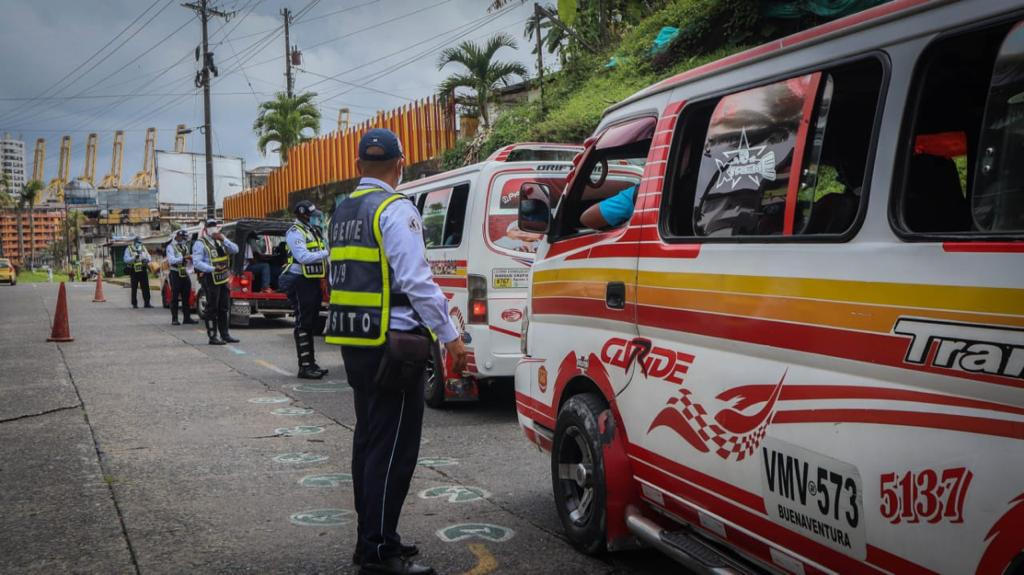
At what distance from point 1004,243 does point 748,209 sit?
1.16 meters

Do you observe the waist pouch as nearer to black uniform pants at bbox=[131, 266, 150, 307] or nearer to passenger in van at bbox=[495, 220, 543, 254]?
passenger in van at bbox=[495, 220, 543, 254]

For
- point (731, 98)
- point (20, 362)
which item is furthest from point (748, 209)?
point (20, 362)

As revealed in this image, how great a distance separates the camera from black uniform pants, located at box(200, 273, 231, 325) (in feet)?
46.9

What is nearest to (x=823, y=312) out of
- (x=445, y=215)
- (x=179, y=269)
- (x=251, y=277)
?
(x=445, y=215)

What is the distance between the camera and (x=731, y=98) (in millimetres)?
3430

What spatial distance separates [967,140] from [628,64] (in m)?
16.6

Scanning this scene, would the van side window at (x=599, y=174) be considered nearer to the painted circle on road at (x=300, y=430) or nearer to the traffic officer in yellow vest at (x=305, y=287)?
the painted circle on road at (x=300, y=430)

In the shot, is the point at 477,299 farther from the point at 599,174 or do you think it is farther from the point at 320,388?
the point at 320,388

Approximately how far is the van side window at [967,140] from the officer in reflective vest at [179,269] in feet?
57.8

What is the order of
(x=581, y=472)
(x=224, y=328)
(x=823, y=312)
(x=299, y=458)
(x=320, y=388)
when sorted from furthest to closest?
(x=224, y=328)
(x=320, y=388)
(x=299, y=458)
(x=581, y=472)
(x=823, y=312)

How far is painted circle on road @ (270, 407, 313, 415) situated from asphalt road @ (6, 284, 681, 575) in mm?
23

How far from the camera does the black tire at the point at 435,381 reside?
7965 millimetres

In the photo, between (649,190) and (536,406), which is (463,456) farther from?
(649,190)

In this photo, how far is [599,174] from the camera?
15.8ft
